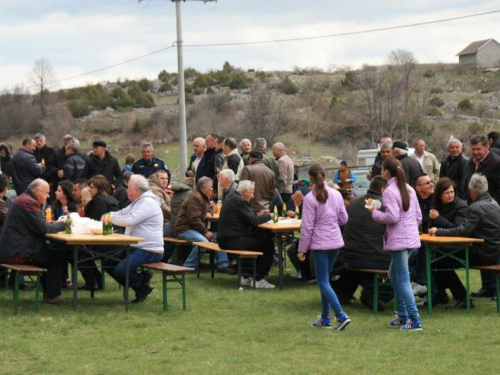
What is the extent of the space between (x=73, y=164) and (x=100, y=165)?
78cm

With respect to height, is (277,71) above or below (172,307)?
above

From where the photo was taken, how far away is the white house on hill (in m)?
106

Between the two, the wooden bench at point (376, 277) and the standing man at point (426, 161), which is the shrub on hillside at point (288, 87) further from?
the wooden bench at point (376, 277)

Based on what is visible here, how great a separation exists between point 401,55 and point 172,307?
6467cm

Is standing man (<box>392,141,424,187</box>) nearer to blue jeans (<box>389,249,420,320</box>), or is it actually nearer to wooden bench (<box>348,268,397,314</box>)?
wooden bench (<box>348,268,397,314</box>)

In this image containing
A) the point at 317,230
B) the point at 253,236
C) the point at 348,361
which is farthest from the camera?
the point at 253,236

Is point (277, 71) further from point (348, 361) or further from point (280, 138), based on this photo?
point (348, 361)

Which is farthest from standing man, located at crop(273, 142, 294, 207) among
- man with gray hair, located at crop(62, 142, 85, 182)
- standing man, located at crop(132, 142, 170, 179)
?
man with gray hair, located at crop(62, 142, 85, 182)

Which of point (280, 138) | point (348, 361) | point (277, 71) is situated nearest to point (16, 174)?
point (348, 361)

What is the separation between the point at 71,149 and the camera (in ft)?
55.4

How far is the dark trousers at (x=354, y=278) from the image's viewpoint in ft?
34.1

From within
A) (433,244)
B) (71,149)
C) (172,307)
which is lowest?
(172,307)

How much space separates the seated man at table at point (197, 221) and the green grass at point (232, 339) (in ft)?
6.03

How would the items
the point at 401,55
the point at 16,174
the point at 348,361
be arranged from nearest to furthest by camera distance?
the point at 348,361, the point at 16,174, the point at 401,55
